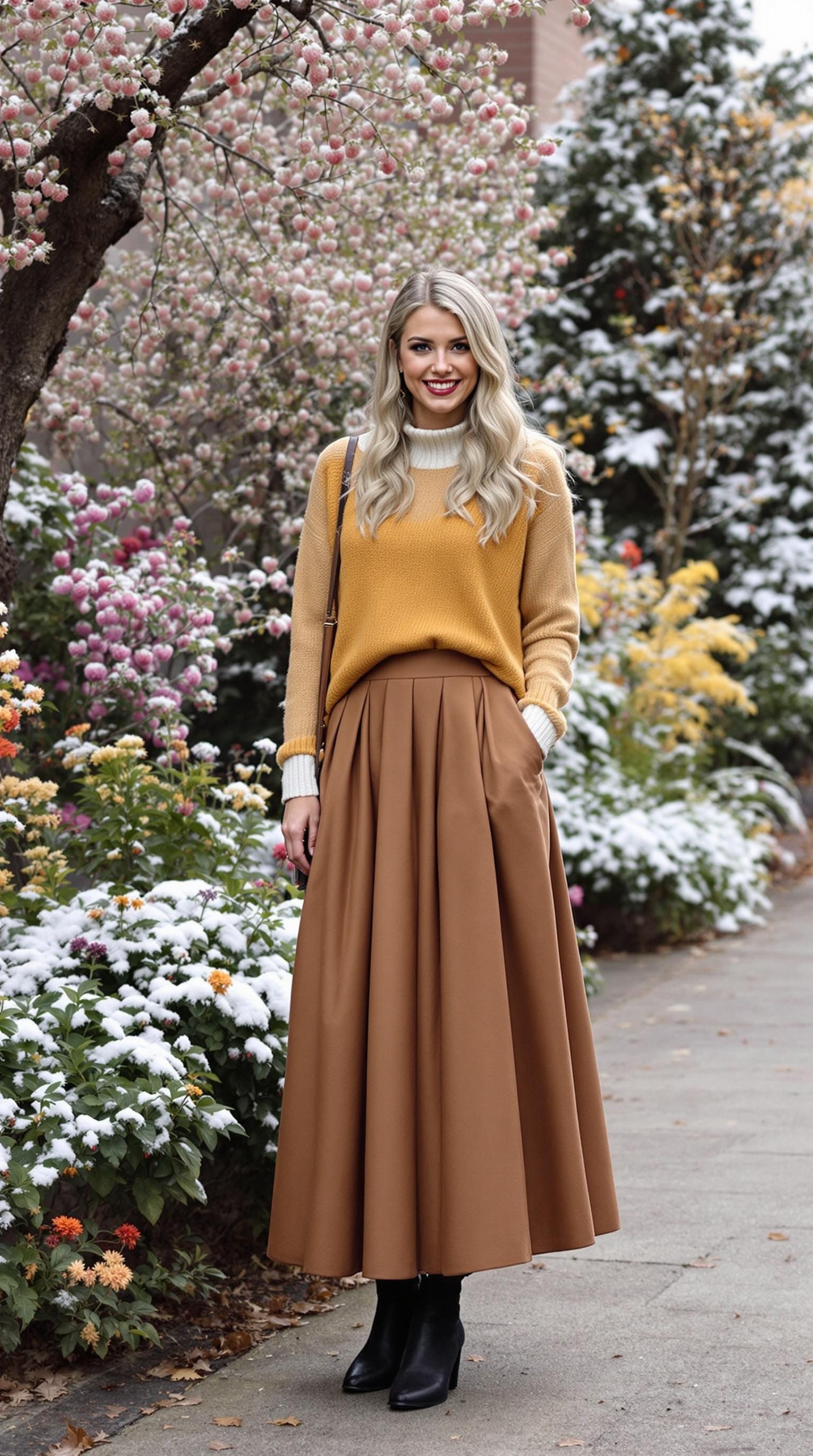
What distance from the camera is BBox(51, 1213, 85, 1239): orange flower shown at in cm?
296

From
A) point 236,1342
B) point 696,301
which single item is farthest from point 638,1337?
point 696,301

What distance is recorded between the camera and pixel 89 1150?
10.1ft

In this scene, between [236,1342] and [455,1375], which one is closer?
[455,1375]

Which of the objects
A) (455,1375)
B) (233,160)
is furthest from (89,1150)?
(233,160)

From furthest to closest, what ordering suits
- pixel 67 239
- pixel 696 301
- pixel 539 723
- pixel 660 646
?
1. pixel 696 301
2. pixel 660 646
3. pixel 67 239
4. pixel 539 723

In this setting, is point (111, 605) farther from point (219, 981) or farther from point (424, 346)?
point (424, 346)

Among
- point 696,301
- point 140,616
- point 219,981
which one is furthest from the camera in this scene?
point 696,301

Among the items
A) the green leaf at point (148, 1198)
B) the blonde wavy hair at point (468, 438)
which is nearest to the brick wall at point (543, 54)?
the blonde wavy hair at point (468, 438)

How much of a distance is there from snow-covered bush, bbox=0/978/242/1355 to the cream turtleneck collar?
4.07 ft

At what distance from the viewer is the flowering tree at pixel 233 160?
A: 396 cm

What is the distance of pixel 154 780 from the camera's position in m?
4.10

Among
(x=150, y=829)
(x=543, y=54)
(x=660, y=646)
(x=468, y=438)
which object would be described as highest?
(x=543, y=54)

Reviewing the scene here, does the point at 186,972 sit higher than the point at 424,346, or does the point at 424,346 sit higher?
the point at 424,346

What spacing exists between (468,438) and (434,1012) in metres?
1.06
